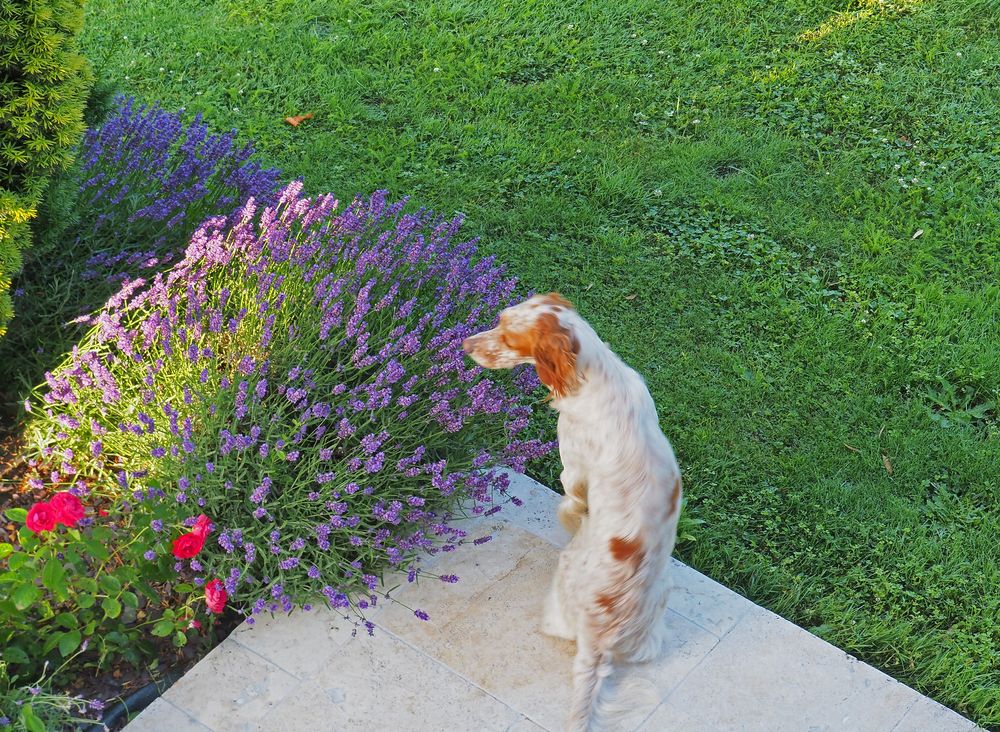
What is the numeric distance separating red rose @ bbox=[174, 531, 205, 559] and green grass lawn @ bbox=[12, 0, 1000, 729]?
191cm

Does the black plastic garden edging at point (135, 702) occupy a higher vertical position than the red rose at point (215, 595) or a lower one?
lower

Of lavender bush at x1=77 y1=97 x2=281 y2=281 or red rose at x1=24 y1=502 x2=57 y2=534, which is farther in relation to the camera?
lavender bush at x1=77 y1=97 x2=281 y2=281

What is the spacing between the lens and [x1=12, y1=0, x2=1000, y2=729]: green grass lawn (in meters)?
4.21

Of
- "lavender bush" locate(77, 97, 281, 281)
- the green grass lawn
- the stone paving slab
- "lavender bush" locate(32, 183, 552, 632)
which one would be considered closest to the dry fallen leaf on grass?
the green grass lawn

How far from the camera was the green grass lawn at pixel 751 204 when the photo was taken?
4.21 m

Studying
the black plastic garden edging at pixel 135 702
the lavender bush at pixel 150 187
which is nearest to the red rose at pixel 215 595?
the black plastic garden edging at pixel 135 702

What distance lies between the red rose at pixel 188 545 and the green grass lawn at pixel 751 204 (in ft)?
6.26

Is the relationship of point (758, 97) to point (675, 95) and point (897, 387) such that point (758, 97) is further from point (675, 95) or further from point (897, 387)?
point (897, 387)

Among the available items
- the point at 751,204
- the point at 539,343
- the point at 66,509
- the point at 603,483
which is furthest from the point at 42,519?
the point at 751,204

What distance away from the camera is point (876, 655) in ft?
12.3

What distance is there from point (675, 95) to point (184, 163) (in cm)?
356

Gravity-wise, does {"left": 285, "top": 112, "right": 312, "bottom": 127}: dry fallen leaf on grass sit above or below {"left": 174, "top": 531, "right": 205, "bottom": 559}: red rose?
above

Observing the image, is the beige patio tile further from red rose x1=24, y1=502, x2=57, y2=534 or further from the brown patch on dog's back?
the brown patch on dog's back

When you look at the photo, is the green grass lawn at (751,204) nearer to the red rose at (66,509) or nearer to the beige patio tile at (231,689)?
the beige patio tile at (231,689)
